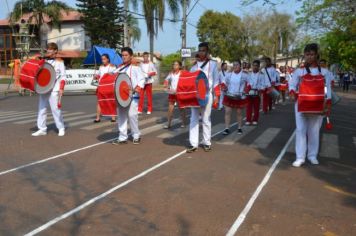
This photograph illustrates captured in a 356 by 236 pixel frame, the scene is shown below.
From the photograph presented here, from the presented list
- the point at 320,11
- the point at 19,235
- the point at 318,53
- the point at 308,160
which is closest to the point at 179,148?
the point at 308,160

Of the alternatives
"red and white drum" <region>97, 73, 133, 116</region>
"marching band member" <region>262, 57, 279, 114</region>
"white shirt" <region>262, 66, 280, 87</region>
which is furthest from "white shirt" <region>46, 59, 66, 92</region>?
"marching band member" <region>262, 57, 279, 114</region>

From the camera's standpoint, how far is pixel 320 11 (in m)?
19.0

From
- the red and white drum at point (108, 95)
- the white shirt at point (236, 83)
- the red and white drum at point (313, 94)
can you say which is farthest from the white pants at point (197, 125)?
the white shirt at point (236, 83)

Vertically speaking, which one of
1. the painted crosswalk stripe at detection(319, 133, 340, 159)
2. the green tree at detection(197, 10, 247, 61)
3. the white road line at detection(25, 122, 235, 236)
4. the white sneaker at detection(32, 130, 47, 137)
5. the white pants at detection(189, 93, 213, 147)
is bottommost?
the painted crosswalk stripe at detection(319, 133, 340, 159)

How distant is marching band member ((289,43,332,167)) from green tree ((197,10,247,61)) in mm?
53790

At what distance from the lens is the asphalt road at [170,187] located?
4828mm

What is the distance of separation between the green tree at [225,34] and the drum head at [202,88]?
174 ft

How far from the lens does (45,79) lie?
9.77 m

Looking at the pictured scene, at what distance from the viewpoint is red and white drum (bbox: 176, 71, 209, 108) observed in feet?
27.1

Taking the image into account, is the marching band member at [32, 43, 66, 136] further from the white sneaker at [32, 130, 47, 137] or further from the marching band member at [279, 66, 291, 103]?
the marching band member at [279, 66, 291, 103]

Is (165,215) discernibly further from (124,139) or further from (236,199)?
(124,139)

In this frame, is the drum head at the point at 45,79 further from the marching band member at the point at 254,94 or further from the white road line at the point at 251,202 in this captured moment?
the marching band member at the point at 254,94

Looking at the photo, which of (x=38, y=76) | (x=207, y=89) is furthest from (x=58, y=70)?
(x=207, y=89)

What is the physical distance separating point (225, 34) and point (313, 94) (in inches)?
2241
